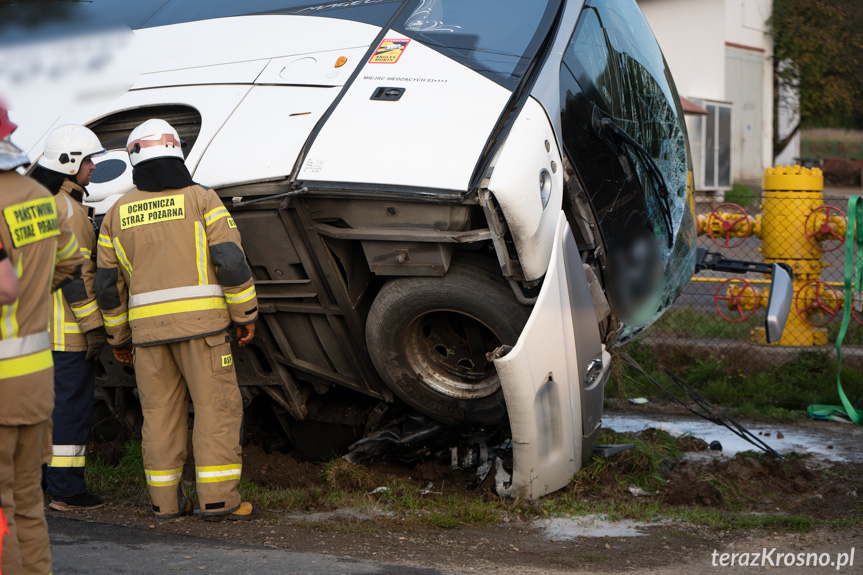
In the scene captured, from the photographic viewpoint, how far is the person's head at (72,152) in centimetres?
413

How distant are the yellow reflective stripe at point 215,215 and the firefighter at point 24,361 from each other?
0.96 metres

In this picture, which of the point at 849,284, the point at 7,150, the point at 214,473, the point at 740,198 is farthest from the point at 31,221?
the point at 740,198

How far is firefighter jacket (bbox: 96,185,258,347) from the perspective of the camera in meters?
3.84

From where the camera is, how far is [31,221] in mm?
2768

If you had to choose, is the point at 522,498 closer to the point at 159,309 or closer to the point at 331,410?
the point at 331,410

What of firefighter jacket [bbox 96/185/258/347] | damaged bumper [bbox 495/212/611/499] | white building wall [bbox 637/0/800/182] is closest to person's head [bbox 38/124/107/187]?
firefighter jacket [bbox 96/185/258/347]

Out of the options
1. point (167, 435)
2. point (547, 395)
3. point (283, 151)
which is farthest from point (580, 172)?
point (167, 435)

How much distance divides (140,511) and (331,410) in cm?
101

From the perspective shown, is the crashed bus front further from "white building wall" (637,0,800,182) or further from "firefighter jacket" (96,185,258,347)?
"white building wall" (637,0,800,182)

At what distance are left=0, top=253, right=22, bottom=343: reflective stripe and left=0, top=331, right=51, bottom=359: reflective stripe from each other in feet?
0.06

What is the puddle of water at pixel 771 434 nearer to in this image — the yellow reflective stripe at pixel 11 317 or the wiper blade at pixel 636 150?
the wiper blade at pixel 636 150

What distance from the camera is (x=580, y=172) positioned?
4.17 meters

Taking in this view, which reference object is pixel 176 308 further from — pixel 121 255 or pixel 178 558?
pixel 178 558

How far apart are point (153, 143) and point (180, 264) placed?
0.51 metres
